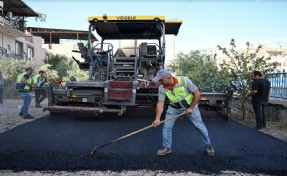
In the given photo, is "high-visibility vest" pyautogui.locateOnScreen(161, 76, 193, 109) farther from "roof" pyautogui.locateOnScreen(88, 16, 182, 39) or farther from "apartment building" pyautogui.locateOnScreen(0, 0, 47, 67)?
"apartment building" pyautogui.locateOnScreen(0, 0, 47, 67)

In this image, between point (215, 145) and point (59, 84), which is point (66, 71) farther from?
point (215, 145)

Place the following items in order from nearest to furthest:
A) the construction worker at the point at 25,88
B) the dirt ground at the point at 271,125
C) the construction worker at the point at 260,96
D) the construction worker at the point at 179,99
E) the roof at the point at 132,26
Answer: the construction worker at the point at 179,99, the dirt ground at the point at 271,125, the construction worker at the point at 260,96, the roof at the point at 132,26, the construction worker at the point at 25,88

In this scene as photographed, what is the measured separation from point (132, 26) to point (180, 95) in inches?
150

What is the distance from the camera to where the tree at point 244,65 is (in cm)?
753

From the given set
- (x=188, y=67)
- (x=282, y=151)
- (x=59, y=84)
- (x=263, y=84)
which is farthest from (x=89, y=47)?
(x=188, y=67)

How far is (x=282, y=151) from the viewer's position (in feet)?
13.8

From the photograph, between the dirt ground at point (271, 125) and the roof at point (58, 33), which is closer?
the dirt ground at point (271, 125)

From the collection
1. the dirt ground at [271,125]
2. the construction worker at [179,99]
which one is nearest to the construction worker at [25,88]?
the construction worker at [179,99]

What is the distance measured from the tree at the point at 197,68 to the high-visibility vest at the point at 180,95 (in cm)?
488

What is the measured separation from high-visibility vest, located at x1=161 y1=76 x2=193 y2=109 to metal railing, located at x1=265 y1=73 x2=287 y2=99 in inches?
182

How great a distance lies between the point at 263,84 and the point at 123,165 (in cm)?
400

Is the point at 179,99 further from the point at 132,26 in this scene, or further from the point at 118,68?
the point at 132,26

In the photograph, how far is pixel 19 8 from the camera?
22156 millimetres

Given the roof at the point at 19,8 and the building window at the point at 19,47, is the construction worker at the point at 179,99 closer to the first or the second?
the roof at the point at 19,8
